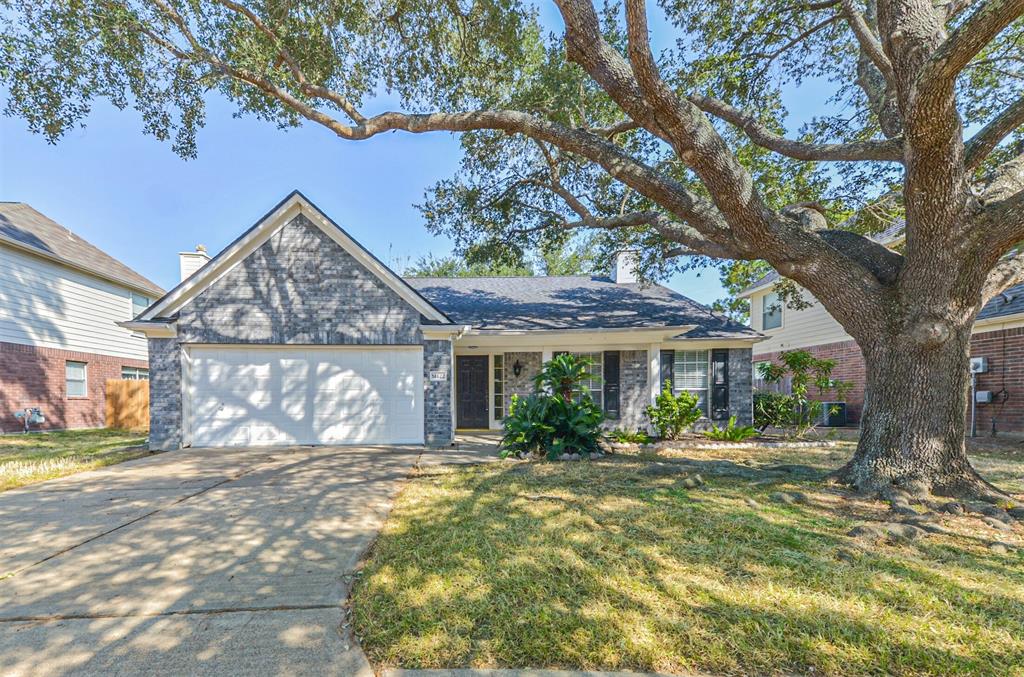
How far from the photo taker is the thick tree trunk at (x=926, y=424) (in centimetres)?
465

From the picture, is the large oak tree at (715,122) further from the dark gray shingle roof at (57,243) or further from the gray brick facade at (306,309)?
the dark gray shingle roof at (57,243)

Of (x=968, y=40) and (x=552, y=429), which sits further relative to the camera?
(x=552, y=429)

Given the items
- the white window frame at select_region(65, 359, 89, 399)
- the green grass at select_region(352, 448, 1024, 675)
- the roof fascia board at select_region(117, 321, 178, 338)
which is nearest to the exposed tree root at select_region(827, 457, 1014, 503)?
the green grass at select_region(352, 448, 1024, 675)

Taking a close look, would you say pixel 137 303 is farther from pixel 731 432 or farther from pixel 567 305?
pixel 731 432

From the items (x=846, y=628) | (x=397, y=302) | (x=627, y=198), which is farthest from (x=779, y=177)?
(x=846, y=628)

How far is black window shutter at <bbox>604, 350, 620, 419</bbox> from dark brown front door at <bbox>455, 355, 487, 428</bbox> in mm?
3253

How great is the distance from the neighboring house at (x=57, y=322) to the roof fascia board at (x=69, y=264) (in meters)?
0.02

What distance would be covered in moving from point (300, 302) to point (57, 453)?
5416 mm

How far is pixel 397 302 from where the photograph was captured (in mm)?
8828

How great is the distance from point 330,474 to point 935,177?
8454 mm

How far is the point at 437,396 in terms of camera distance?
342 inches

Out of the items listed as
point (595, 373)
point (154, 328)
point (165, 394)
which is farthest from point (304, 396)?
point (595, 373)

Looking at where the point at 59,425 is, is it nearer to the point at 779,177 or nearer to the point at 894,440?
the point at 894,440

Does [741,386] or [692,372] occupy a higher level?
[692,372]
